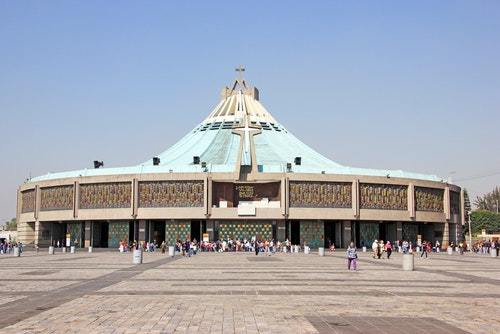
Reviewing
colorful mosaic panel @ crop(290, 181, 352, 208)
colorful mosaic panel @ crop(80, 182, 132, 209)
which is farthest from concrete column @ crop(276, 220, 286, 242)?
colorful mosaic panel @ crop(80, 182, 132, 209)

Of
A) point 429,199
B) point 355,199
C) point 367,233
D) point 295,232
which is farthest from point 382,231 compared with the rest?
point 295,232

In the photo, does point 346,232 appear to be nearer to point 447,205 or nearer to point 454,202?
point 447,205

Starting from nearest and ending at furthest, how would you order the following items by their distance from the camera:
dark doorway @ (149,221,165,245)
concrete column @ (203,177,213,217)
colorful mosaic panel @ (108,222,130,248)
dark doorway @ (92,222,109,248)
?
1. concrete column @ (203,177,213,217)
2. colorful mosaic panel @ (108,222,130,248)
3. dark doorway @ (149,221,165,245)
4. dark doorway @ (92,222,109,248)

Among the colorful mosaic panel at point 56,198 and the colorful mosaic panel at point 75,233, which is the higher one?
the colorful mosaic panel at point 56,198

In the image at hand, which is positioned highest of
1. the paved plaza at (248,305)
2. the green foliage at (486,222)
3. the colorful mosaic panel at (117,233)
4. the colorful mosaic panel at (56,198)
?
the colorful mosaic panel at (56,198)

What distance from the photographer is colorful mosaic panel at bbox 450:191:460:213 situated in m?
78.7

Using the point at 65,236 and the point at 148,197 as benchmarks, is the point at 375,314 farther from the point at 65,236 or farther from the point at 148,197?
the point at 65,236

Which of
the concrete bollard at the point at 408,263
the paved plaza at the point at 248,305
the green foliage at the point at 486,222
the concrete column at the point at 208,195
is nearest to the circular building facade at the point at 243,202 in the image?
the concrete column at the point at 208,195

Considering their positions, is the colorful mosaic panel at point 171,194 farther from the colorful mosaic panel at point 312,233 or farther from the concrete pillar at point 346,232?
the concrete pillar at point 346,232

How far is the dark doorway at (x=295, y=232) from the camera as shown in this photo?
7156 centimetres

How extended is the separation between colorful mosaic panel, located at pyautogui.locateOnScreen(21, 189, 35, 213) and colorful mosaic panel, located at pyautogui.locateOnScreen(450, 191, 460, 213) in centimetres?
5577

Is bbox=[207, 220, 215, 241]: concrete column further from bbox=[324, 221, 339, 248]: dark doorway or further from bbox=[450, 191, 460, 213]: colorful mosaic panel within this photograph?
bbox=[450, 191, 460, 213]: colorful mosaic panel

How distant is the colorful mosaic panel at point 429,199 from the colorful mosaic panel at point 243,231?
64.3 ft

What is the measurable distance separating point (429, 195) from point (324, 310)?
65.2 meters
